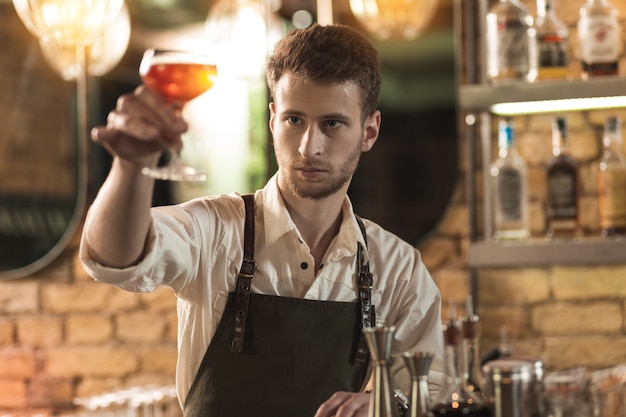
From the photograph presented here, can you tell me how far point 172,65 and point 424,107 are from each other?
1655 millimetres

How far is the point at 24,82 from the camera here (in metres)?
3.31

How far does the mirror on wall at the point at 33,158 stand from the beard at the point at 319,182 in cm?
155

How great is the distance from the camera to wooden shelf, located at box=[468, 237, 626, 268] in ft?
8.36

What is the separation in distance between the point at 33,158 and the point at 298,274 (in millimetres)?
1660

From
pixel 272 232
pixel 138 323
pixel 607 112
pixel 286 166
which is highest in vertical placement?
pixel 607 112

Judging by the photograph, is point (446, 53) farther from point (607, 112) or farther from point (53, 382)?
point (53, 382)

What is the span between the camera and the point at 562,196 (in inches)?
105

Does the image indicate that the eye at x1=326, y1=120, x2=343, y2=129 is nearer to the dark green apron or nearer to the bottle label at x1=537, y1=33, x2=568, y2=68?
the dark green apron

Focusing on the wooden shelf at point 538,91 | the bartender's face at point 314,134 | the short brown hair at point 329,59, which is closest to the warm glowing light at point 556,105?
the wooden shelf at point 538,91

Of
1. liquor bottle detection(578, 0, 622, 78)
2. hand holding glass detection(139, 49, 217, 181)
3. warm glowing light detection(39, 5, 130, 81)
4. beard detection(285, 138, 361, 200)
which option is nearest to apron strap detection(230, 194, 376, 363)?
beard detection(285, 138, 361, 200)

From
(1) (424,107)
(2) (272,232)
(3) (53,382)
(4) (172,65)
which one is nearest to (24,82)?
(3) (53,382)

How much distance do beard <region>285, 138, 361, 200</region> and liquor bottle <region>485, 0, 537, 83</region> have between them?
2.95 ft

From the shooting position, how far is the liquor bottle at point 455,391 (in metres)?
1.26

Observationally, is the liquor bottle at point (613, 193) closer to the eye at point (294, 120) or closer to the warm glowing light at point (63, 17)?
the eye at point (294, 120)
